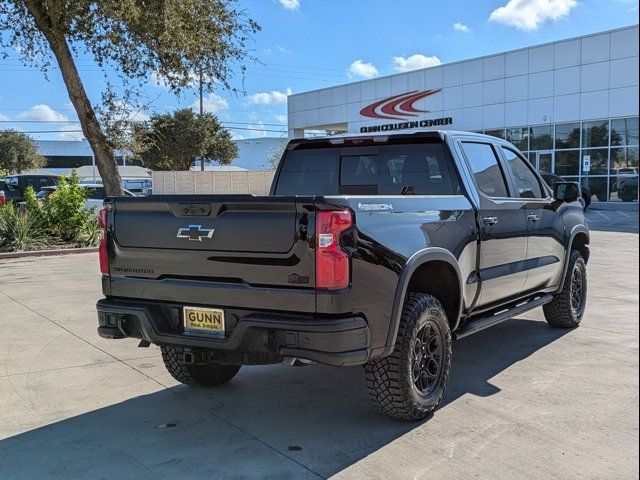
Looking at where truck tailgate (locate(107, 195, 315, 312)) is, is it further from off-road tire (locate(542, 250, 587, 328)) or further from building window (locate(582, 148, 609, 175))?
building window (locate(582, 148, 609, 175))

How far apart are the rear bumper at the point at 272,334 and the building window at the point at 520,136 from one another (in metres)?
28.9

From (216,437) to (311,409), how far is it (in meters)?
0.80

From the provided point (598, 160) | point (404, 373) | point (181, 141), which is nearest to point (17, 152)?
point (181, 141)

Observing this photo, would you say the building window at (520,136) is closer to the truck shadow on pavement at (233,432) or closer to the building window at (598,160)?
the building window at (598,160)

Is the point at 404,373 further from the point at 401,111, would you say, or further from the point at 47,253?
the point at 401,111

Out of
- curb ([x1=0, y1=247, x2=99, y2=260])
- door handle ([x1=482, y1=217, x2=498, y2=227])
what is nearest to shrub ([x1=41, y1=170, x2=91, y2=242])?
curb ([x1=0, y1=247, x2=99, y2=260])

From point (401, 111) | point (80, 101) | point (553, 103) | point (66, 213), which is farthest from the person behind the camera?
point (401, 111)

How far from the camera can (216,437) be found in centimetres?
397

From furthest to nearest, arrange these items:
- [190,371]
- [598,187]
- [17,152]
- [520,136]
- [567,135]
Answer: [17,152] < [520,136] < [567,135] < [598,187] < [190,371]

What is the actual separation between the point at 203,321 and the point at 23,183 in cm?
3102

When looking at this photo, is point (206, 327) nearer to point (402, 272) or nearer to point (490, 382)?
point (402, 272)

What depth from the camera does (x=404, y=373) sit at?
389 centimetres

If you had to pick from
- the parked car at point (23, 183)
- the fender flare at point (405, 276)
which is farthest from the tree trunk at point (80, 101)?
the parked car at point (23, 183)

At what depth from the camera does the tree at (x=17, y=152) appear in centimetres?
5856
